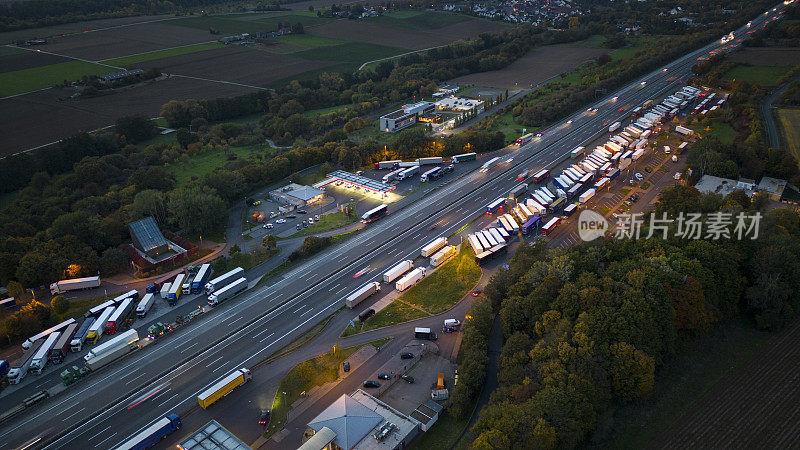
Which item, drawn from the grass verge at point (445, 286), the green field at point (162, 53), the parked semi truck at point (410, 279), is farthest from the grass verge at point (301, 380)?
the green field at point (162, 53)

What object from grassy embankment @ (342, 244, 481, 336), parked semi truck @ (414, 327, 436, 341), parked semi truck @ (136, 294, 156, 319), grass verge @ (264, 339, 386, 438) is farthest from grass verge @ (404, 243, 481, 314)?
parked semi truck @ (136, 294, 156, 319)

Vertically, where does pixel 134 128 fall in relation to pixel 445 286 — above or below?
above

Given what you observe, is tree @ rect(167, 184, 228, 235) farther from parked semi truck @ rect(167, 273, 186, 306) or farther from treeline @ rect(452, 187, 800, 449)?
treeline @ rect(452, 187, 800, 449)

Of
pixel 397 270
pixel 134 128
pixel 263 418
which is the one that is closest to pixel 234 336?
pixel 263 418

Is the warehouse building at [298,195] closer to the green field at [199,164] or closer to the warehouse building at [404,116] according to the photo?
the green field at [199,164]

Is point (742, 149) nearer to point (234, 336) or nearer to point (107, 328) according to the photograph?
point (234, 336)

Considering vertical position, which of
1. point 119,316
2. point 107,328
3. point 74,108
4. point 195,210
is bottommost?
point 107,328
